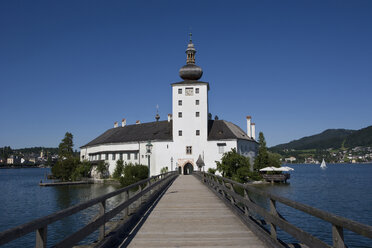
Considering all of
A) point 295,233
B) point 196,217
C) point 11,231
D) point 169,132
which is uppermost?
point 169,132

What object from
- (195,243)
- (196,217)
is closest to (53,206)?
(196,217)

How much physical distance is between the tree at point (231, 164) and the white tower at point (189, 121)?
625 cm

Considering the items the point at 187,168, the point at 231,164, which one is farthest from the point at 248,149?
the point at 231,164

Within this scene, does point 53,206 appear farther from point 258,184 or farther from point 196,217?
point 258,184

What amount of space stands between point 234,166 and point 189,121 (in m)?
11.7

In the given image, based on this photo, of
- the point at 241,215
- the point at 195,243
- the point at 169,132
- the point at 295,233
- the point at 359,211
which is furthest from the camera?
the point at 169,132

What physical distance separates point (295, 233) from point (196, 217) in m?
5.18

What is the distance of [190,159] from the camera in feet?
183

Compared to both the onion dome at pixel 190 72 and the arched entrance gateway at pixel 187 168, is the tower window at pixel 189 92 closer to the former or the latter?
the onion dome at pixel 190 72

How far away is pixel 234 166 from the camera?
50031mm

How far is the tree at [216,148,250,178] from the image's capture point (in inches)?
1954

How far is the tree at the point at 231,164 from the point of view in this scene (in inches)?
1954

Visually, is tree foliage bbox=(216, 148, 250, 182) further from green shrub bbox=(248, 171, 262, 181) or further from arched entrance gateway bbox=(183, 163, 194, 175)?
arched entrance gateway bbox=(183, 163, 194, 175)

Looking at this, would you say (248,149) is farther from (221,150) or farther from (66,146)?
(66,146)
